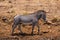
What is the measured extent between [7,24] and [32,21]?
8.68ft

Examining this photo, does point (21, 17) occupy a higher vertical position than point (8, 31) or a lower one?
higher

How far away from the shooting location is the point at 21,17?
1210 cm

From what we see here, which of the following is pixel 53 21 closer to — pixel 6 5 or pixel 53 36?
pixel 53 36

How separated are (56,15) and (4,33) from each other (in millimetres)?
4356

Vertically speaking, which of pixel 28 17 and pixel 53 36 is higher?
pixel 28 17

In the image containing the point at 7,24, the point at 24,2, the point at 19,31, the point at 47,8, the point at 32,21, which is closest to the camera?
the point at 32,21

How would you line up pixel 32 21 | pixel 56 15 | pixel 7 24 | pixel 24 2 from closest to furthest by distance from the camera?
1. pixel 32 21
2. pixel 7 24
3. pixel 56 15
4. pixel 24 2

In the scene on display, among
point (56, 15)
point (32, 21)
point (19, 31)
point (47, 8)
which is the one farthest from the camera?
point (47, 8)

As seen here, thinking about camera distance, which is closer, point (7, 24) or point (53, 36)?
point (53, 36)

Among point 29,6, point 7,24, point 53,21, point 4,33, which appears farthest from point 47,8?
point 4,33

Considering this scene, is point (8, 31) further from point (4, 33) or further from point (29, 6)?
point (29, 6)

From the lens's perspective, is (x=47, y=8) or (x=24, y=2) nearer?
(x=47, y=8)

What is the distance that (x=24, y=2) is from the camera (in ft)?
63.0

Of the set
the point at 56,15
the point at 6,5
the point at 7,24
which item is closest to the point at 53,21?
the point at 56,15
